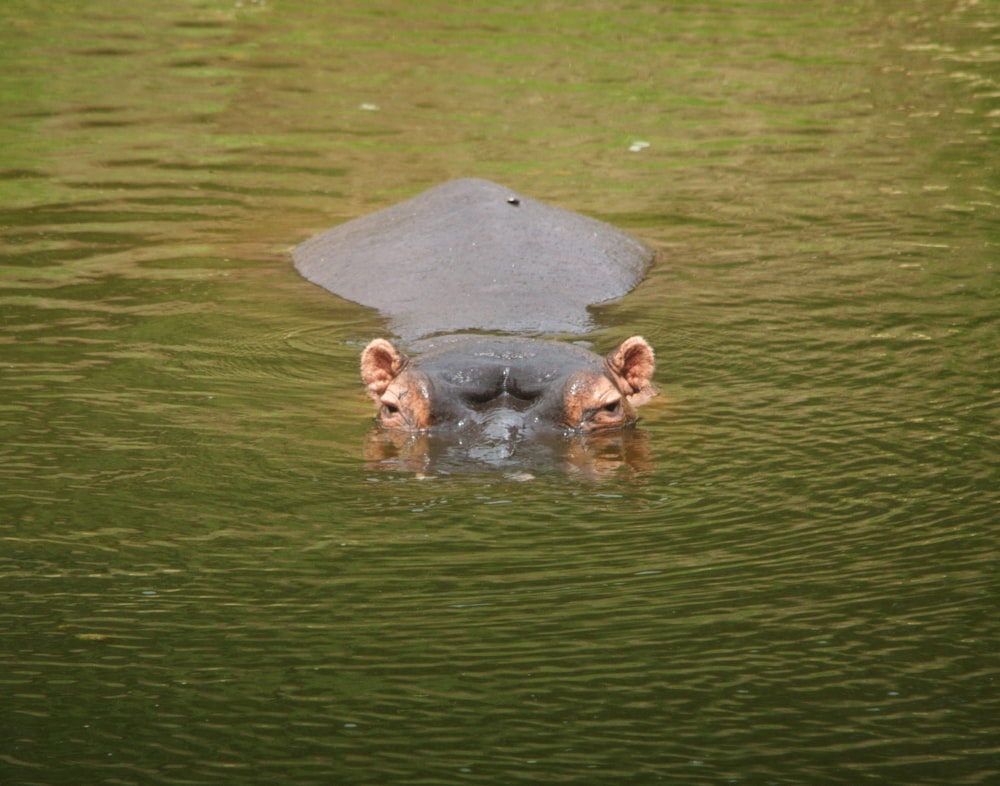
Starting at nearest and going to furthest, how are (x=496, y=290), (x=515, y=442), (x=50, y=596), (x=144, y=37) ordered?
1. (x=50, y=596)
2. (x=515, y=442)
3. (x=496, y=290)
4. (x=144, y=37)

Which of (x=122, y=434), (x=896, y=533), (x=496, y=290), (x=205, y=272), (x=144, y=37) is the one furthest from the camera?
(x=144, y=37)

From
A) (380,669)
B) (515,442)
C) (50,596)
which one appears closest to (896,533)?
(515,442)

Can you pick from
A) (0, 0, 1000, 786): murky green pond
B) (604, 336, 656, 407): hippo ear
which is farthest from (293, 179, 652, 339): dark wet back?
(604, 336, 656, 407): hippo ear

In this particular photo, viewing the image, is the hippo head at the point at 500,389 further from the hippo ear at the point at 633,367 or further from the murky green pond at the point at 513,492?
the murky green pond at the point at 513,492

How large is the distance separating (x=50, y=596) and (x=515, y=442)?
1.97 metres

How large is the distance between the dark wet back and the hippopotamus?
0.4 inches

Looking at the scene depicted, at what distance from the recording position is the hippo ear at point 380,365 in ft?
24.0

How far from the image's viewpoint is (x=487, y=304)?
8.73 metres

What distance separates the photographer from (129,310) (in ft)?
30.8

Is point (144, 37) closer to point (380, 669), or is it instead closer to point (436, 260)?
point (436, 260)

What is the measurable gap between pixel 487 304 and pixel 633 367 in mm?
1346

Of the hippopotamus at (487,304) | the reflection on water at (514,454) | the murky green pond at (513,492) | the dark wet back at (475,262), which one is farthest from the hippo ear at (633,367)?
the dark wet back at (475,262)

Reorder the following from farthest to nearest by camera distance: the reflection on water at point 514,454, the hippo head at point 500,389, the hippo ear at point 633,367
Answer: the hippo ear at point 633,367 → the hippo head at point 500,389 → the reflection on water at point 514,454

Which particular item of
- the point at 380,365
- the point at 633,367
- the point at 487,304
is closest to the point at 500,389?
the point at 380,365
